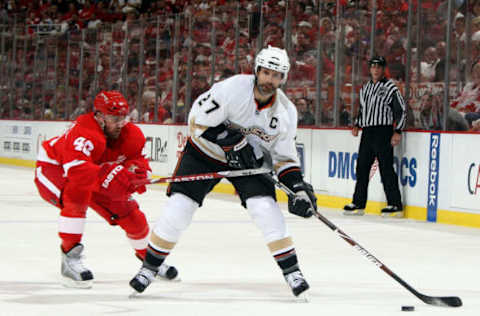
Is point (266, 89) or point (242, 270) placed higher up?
point (266, 89)

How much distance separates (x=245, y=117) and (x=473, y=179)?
475 cm

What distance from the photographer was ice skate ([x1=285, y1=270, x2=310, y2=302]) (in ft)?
14.7

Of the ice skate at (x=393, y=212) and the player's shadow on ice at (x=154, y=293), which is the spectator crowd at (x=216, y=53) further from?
the player's shadow on ice at (x=154, y=293)

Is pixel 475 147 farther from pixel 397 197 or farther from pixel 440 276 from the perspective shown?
pixel 440 276

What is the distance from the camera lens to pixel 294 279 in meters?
4.50

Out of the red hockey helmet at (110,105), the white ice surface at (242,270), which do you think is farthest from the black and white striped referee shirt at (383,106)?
the red hockey helmet at (110,105)

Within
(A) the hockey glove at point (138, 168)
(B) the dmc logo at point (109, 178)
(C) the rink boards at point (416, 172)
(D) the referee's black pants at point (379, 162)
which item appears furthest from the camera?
(D) the referee's black pants at point (379, 162)

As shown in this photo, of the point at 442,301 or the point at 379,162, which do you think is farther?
the point at 379,162

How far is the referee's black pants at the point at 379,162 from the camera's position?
31.2ft

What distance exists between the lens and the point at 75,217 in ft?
16.0

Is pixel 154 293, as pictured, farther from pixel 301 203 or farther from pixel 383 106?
pixel 383 106

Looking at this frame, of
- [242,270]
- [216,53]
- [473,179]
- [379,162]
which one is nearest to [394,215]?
[379,162]

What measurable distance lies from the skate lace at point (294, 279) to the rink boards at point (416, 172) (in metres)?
4.60

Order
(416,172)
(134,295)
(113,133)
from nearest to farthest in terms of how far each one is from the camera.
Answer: (134,295) < (113,133) < (416,172)
